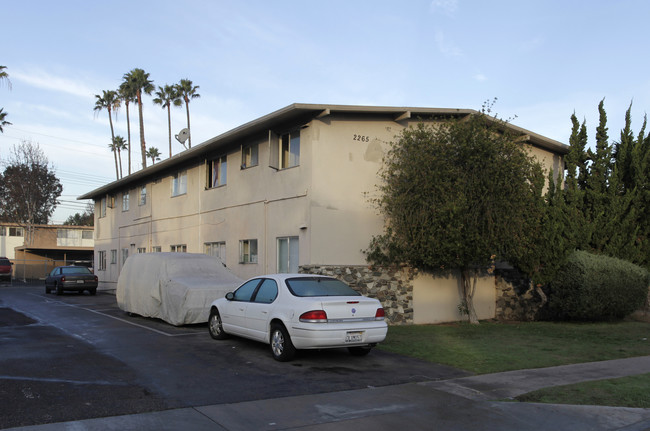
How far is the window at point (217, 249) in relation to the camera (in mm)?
19844

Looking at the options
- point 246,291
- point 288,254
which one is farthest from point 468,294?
point 246,291

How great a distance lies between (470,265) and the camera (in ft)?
52.2

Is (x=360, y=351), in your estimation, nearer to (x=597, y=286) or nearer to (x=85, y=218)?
(x=597, y=286)

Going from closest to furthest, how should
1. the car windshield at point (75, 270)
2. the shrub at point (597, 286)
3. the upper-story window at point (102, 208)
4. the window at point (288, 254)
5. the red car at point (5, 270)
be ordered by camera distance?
the shrub at point (597, 286), the window at point (288, 254), the car windshield at point (75, 270), the upper-story window at point (102, 208), the red car at point (5, 270)

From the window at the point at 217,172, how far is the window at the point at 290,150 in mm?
3995

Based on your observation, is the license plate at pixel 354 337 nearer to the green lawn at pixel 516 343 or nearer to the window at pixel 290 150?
the green lawn at pixel 516 343

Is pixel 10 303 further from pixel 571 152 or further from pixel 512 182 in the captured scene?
pixel 571 152

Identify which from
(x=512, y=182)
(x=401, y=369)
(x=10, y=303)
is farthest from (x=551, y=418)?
(x=10, y=303)

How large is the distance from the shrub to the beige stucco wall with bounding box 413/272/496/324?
256cm

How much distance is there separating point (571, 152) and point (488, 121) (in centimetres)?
464

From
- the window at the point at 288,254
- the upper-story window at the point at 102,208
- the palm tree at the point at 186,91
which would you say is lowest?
the window at the point at 288,254

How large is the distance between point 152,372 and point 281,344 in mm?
2146

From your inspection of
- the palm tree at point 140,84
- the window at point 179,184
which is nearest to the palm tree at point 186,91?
the palm tree at point 140,84

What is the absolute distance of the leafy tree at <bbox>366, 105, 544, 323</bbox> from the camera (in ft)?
44.8
